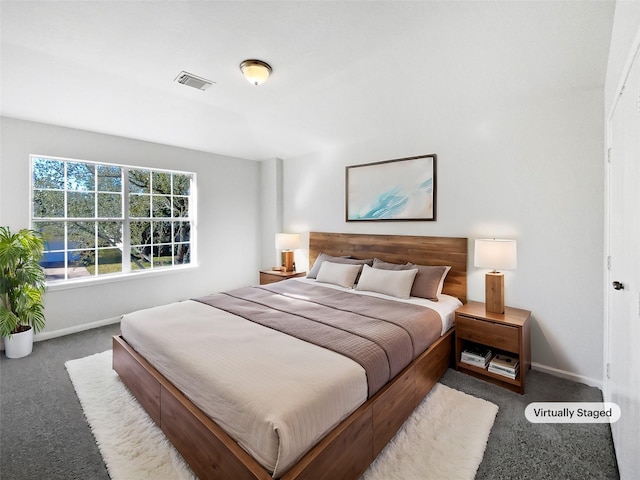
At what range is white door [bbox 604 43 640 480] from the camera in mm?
1260

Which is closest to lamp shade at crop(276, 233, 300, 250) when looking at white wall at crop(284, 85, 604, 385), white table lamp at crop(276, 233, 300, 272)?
white table lamp at crop(276, 233, 300, 272)

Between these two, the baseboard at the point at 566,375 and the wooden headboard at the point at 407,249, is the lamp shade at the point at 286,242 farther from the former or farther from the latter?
the baseboard at the point at 566,375

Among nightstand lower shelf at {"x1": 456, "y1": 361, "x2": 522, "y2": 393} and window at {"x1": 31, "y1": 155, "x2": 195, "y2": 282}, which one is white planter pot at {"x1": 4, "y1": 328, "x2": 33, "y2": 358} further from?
nightstand lower shelf at {"x1": 456, "y1": 361, "x2": 522, "y2": 393}

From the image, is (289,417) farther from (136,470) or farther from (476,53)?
(476,53)

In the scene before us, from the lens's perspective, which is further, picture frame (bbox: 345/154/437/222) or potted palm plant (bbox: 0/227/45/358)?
picture frame (bbox: 345/154/437/222)

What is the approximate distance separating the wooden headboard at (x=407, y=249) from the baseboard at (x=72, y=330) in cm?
274

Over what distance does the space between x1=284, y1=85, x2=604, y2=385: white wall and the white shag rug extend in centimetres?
105

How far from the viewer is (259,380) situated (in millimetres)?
1452

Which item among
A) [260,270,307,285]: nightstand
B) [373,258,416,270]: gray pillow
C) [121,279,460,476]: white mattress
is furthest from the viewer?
[260,270,307,285]: nightstand

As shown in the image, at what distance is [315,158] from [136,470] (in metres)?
3.85

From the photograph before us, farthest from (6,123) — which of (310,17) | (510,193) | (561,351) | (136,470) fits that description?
(561,351)

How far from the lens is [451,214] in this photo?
3.21 meters

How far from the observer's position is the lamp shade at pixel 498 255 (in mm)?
2514

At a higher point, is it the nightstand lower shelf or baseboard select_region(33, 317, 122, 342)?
baseboard select_region(33, 317, 122, 342)
